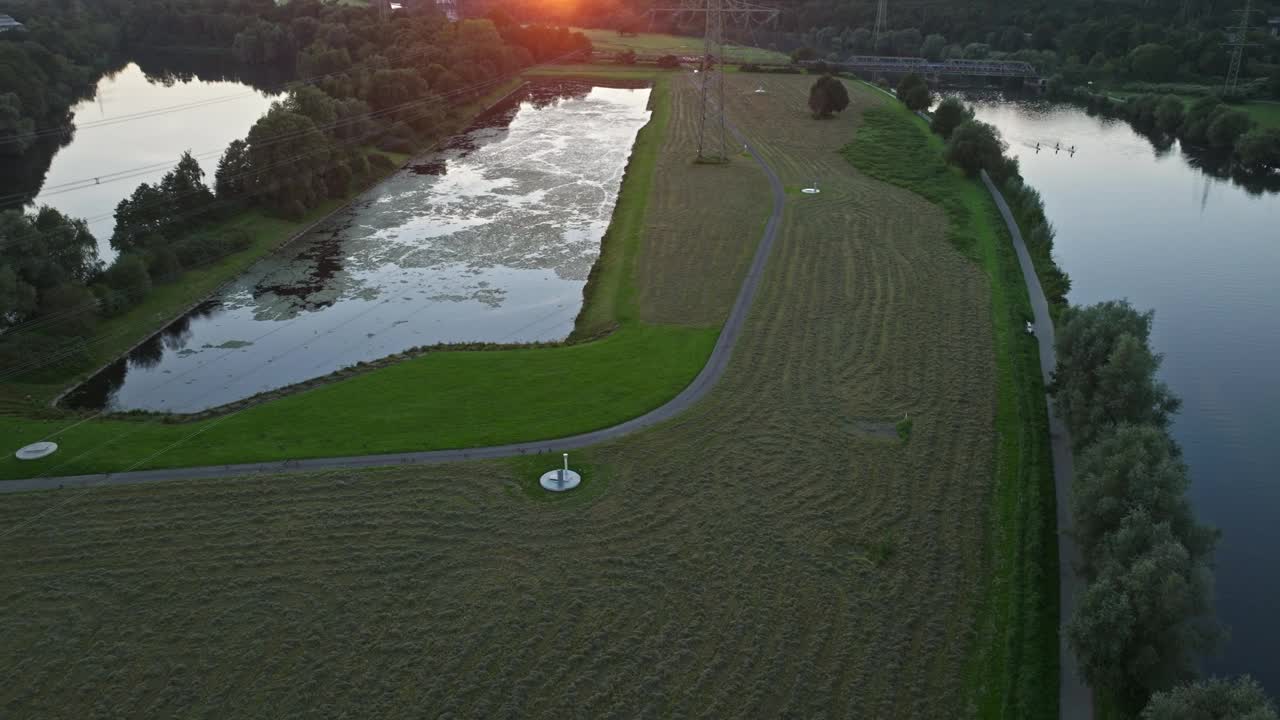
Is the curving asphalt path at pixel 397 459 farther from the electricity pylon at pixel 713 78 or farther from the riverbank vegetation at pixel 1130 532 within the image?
the electricity pylon at pixel 713 78

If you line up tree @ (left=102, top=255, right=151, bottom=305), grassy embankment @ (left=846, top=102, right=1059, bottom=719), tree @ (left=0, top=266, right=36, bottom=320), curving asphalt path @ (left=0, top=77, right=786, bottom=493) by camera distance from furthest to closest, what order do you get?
tree @ (left=102, top=255, right=151, bottom=305) < tree @ (left=0, top=266, right=36, bottom=320) < curving asphalt path @ (left=0, top=77, right=786, bottom=493) < grassy embankment @ (left=846, top=102, right=1059, bottom=719)

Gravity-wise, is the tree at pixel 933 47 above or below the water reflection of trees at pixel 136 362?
above

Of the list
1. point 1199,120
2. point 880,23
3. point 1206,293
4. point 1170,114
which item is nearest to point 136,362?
point 1206,293

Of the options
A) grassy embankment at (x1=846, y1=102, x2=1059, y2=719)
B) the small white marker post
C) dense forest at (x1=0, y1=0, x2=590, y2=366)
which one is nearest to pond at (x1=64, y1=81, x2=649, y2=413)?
dense forest at (x1=0, y1=0, x2=590, y2=366)

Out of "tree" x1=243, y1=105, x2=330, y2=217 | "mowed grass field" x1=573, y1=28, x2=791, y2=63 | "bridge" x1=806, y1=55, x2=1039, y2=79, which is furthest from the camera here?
"mowed grass field" x1=573, y1=28, x2=791, y2=63

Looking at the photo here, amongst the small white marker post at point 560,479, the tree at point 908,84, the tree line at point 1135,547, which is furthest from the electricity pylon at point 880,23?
the small white marker post at point 560,479

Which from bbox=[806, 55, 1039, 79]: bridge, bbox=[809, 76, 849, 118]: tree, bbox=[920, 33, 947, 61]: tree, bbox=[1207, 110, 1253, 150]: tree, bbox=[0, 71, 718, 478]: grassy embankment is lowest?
bbox=[0, 71, 718, 478]: grassy embankment

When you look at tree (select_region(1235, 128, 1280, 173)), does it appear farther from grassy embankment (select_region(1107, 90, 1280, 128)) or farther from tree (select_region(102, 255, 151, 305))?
tree (select_region(102, 255, 151, 305))

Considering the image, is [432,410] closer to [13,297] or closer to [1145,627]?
[13,297]
